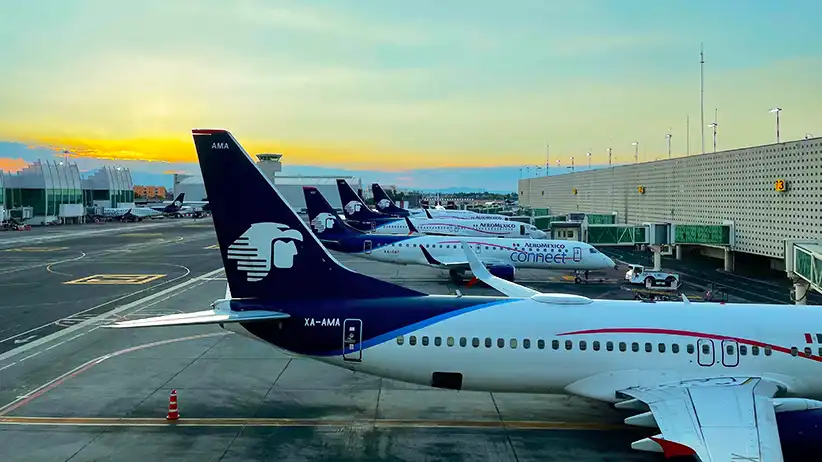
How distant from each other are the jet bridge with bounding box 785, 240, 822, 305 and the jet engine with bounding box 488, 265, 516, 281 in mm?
19170

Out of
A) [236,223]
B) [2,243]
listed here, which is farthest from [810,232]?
[2,243]

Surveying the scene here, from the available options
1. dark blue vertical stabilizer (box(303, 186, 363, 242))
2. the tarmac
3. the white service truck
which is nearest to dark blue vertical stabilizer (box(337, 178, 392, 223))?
dark blue vertical stabilizer (box(303, 186, 363, 242))

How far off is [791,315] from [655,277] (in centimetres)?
2707

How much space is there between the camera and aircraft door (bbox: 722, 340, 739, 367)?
17625 mm

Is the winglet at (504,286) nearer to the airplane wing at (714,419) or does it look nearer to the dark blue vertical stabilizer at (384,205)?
the airplane wing at (714,419)

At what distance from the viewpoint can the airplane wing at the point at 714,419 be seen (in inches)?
518

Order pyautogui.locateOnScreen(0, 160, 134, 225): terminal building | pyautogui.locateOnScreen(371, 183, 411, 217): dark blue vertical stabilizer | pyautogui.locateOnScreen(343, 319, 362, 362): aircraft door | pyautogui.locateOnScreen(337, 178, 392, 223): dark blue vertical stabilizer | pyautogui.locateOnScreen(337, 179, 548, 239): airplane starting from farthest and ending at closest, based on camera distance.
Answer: pyautogui.locateOnScreen(0, 160, 134, 225): terminal building
pyautogui.locateOnScreen(371, 183, 411, 217): dark blue vertical stabilizer
pyautogui.locateOnScreen(337, 178, 392, 223): dark blue vertical stabilizer
pyautogui.locateOnScreen(337, 179, 548, 239): airplane
pyautogui.locateOnScreen(343, 319, 362, 362): aircraft door

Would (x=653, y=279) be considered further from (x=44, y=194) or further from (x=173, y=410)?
(x=44, y=194)

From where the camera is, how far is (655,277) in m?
44.9

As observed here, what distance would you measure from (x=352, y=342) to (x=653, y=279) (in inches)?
1321

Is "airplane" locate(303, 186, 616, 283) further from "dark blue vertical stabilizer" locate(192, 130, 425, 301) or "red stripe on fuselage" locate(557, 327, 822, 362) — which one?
"dark blue vertical stabilizer" locate(192, 130, 425, 301)

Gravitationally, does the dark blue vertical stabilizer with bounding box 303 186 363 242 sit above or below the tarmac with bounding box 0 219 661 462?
above

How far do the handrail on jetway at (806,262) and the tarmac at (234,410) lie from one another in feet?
52.1

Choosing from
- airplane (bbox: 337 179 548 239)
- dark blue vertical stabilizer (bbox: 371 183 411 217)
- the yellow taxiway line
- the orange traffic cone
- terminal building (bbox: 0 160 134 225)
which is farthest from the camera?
terminal building (bbox: 0 160 134 225)
